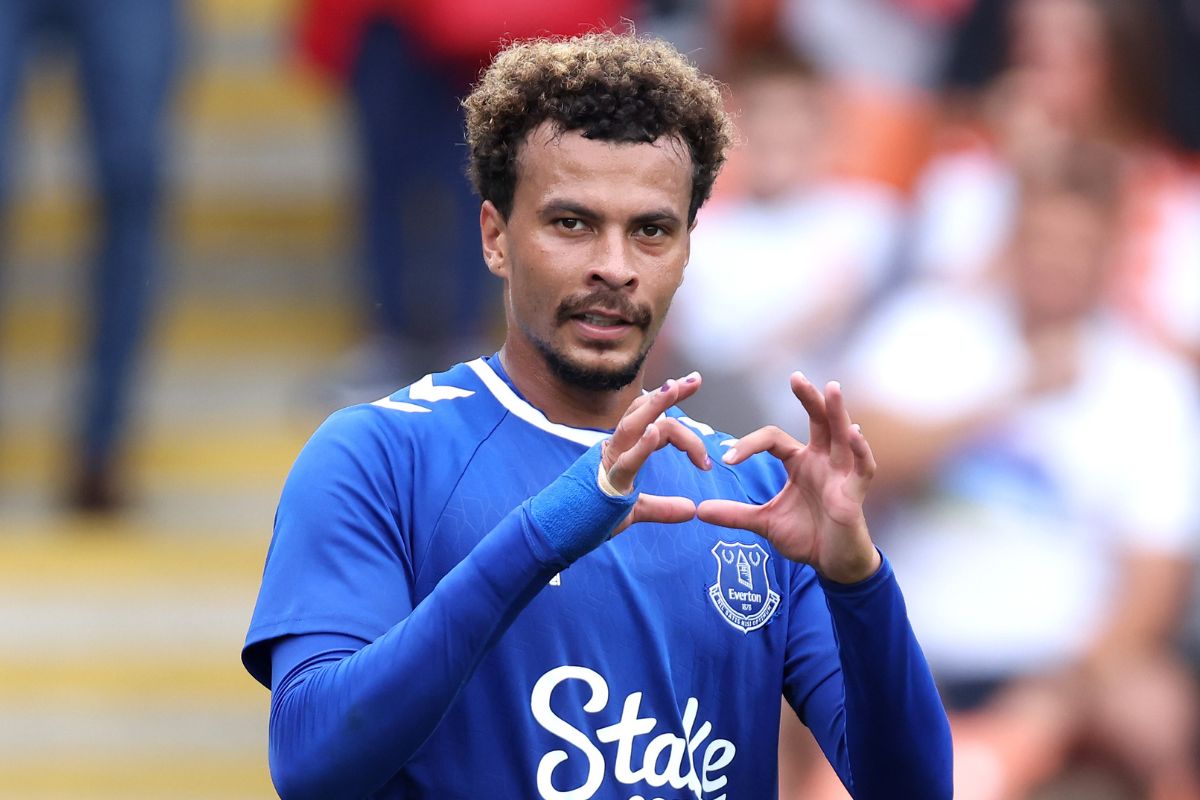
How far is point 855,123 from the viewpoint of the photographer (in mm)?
5641

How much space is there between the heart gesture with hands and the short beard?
25 cm

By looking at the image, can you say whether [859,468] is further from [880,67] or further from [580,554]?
[880,67]

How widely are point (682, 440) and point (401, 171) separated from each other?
13.1 ft

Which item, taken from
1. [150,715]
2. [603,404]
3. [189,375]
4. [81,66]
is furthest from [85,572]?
[603,404]

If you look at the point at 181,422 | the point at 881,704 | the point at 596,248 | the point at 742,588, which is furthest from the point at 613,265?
the point at 181,422

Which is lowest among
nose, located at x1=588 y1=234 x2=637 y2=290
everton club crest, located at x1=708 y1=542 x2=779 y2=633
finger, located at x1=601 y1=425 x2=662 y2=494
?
everton club crest, located at x1=708 y1=542 x2=779 y2=633

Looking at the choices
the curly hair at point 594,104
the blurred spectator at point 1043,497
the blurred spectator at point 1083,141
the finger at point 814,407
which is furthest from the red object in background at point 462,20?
the finger at point 814,407

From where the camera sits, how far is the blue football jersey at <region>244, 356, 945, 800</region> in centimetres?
237

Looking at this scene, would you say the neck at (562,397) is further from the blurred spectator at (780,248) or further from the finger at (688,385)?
the blurred spectator at (780,248)

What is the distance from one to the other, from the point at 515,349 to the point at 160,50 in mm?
3310

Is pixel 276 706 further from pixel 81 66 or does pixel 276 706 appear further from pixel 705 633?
pixel 81 66

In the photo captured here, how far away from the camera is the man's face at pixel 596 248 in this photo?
247 cm

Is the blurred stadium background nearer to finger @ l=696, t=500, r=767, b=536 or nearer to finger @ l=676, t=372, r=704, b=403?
finger @ l=696, t=500, r=767, b=536

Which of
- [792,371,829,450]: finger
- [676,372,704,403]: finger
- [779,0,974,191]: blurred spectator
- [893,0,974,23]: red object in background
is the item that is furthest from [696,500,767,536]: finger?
[893,0,974,23]: red object in background
